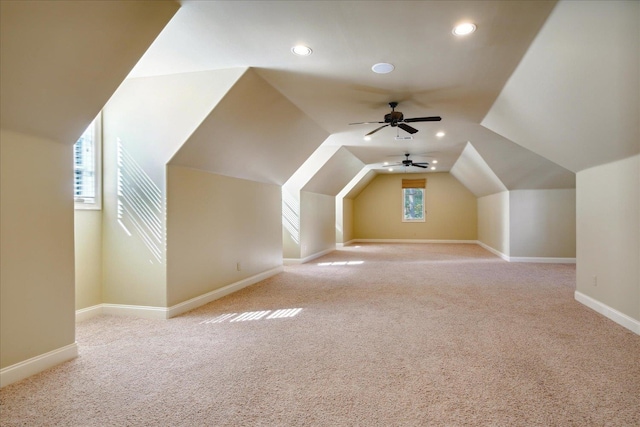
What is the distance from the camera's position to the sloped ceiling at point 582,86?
2.46 metres

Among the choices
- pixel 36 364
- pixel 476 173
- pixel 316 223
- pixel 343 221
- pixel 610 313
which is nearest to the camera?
pixel 36 364

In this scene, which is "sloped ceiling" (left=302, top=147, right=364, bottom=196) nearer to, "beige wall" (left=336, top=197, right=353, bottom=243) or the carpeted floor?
"beige wall" (left=336, top=197, right=353, bottom=243)

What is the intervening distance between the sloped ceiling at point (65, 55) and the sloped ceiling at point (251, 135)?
49.0 inches

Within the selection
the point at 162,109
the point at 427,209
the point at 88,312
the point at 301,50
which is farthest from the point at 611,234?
the point at 427,209

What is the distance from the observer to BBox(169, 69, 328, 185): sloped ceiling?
409 centimetres

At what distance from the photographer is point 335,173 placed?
30.5ft

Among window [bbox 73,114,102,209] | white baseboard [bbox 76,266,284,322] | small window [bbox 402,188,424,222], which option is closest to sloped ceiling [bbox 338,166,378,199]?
small window [bbox 402,188,424,222]

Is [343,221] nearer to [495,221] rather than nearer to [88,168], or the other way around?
[495,221]

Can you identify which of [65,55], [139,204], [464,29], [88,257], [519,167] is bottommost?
[88,257]

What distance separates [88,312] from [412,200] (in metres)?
11.9

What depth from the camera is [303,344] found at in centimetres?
325

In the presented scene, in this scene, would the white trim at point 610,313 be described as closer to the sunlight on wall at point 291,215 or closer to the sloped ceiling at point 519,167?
the sloped ceiling at point 519,167

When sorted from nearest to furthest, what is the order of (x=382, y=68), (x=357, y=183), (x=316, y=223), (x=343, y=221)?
(x=382, y=68) → (x=316, y=223) → (x=357, y=183) → (x=343, y=221)

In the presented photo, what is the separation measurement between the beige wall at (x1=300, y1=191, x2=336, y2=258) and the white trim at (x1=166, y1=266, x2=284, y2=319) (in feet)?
6.99
